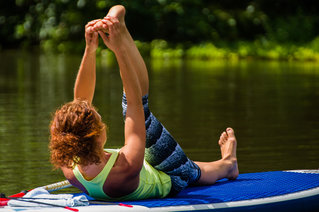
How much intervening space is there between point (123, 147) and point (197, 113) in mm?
7306

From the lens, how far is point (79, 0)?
29.9 m

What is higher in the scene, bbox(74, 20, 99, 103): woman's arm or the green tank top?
bbox(74, 20, 99, 103): woman's arm

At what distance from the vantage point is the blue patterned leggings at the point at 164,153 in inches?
172

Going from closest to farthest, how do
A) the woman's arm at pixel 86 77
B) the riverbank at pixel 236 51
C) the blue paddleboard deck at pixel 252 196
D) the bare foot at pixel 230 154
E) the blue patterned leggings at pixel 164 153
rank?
the blue paddleboard deck at pixel 252 196, the blue patterned leggings at pixel 164 153, the woman's arm at pixel 86 77, the bare foot at pixel 230 154, the riverbank at pixel 236 51

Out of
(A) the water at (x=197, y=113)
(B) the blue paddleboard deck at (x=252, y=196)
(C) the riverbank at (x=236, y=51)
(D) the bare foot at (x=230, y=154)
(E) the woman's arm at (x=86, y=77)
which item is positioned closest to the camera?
(B) the blue paddleboard deck at (x=252, y=196)

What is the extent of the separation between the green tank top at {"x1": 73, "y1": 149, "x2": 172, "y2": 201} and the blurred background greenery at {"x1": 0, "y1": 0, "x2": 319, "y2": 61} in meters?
23.8

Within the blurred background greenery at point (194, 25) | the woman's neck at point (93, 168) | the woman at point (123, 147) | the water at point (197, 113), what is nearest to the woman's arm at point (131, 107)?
the woman at point (123, 147)

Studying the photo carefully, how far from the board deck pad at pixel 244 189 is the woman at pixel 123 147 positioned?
0.38 feet

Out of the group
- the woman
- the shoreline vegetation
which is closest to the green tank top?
the woman

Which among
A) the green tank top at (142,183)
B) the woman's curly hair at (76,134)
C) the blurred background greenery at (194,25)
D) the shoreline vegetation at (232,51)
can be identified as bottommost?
the green tank top at (142,183)

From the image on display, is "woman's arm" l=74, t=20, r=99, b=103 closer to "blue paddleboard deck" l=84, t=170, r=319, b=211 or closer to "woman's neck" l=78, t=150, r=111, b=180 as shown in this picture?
"woman's neck" l=78, t=150, r=111, b=180

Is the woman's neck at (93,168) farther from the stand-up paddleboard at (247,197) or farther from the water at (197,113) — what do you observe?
the water at (197,113)

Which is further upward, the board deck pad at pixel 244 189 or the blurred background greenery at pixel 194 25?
the blurred background greenery at pixel 194 25

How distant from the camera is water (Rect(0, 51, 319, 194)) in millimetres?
7355
